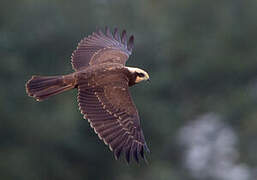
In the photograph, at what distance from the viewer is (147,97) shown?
80.2ft

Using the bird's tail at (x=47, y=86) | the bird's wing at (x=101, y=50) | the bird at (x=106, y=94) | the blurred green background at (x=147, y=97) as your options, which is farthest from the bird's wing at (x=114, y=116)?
the blurred green background at (x=147, y=97)

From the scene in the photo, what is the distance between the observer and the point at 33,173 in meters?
22.0

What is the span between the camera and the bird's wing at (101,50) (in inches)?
477

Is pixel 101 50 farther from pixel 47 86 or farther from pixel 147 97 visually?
pixel 147 97

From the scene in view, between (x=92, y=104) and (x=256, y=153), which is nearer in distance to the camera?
(x=92, y=104)

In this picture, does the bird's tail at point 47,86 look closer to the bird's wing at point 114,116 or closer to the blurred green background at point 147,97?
the bird's wing at point 114,116

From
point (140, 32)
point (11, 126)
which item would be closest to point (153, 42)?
point (140, 32)

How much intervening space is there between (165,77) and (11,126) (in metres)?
6.84

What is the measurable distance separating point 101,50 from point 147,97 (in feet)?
39.5

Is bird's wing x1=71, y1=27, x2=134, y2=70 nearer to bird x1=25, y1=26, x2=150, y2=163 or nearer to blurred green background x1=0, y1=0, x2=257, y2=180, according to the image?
bird x1=25, y1=26, x2=150, y2=163

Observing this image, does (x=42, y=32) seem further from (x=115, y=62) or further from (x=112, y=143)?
(x=112, y=143)

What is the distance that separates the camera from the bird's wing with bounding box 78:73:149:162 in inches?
407

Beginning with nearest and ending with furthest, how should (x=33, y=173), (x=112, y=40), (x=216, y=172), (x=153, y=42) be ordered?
(x=112, y=40) → (x=33, y=173) → (x=216, y=172) → (x=153, y=42)

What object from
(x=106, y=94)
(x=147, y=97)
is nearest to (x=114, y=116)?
(x=106, y=94)
